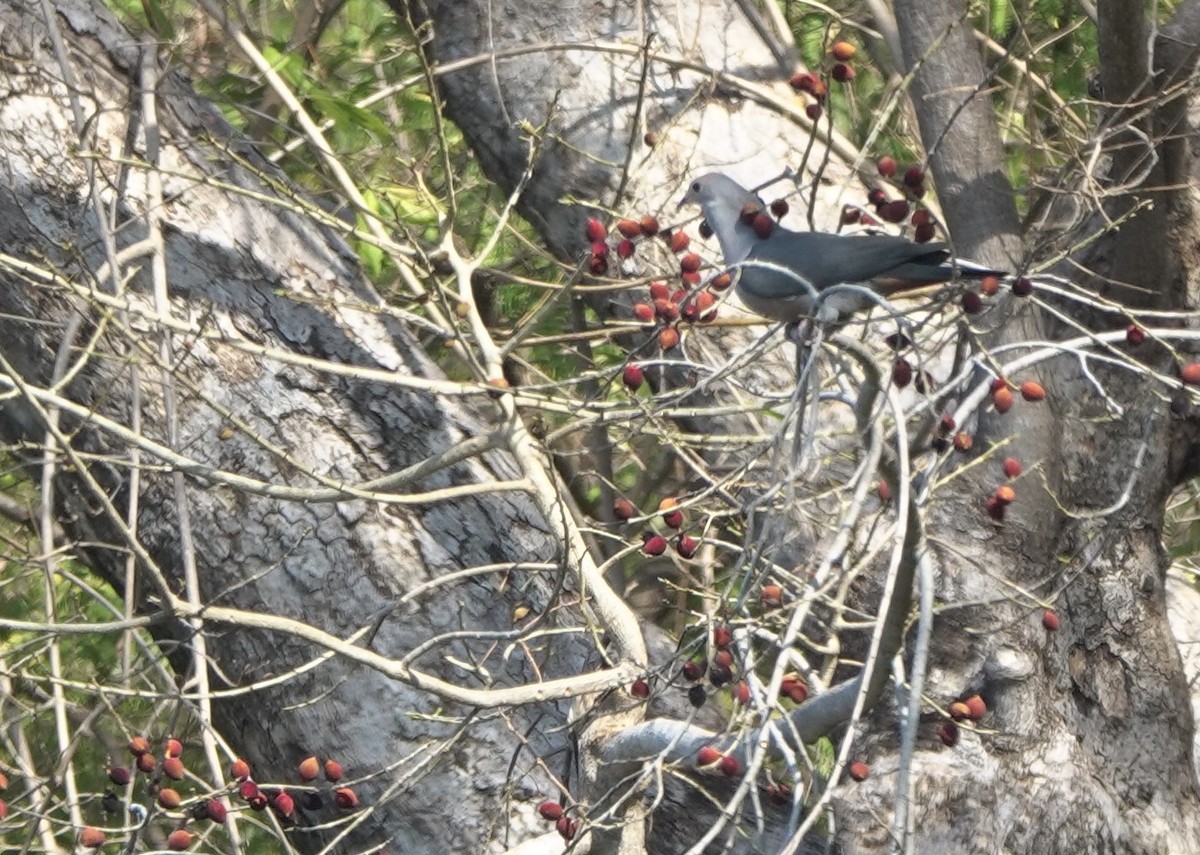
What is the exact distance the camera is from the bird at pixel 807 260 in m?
2.95

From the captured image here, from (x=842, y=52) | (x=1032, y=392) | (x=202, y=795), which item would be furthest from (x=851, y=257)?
(x=202, y=795)

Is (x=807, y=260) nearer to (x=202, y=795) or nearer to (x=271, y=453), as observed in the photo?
(x=271, y=453)

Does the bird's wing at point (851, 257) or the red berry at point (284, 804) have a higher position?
the bird's wing at point (851, 257)

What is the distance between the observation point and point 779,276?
3.15 meters

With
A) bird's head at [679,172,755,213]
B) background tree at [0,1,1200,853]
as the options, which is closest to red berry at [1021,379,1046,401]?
background tree at [0,1,1200,853]

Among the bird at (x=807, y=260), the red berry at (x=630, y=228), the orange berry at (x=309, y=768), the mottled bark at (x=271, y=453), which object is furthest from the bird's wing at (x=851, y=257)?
the orange berry at (x=309, y=768)

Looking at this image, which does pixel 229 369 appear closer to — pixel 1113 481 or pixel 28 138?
pixel 28 138

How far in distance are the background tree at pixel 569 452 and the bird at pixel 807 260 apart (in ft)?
0.48

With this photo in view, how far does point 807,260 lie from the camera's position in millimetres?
3207

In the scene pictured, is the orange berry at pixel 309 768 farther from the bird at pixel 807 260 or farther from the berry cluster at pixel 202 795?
the bird at pixel 807 260

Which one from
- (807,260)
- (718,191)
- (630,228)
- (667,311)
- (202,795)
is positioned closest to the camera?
(667,311)

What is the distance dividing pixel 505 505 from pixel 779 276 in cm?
74

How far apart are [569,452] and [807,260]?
0.62m

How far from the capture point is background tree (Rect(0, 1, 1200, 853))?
9.10 feet
